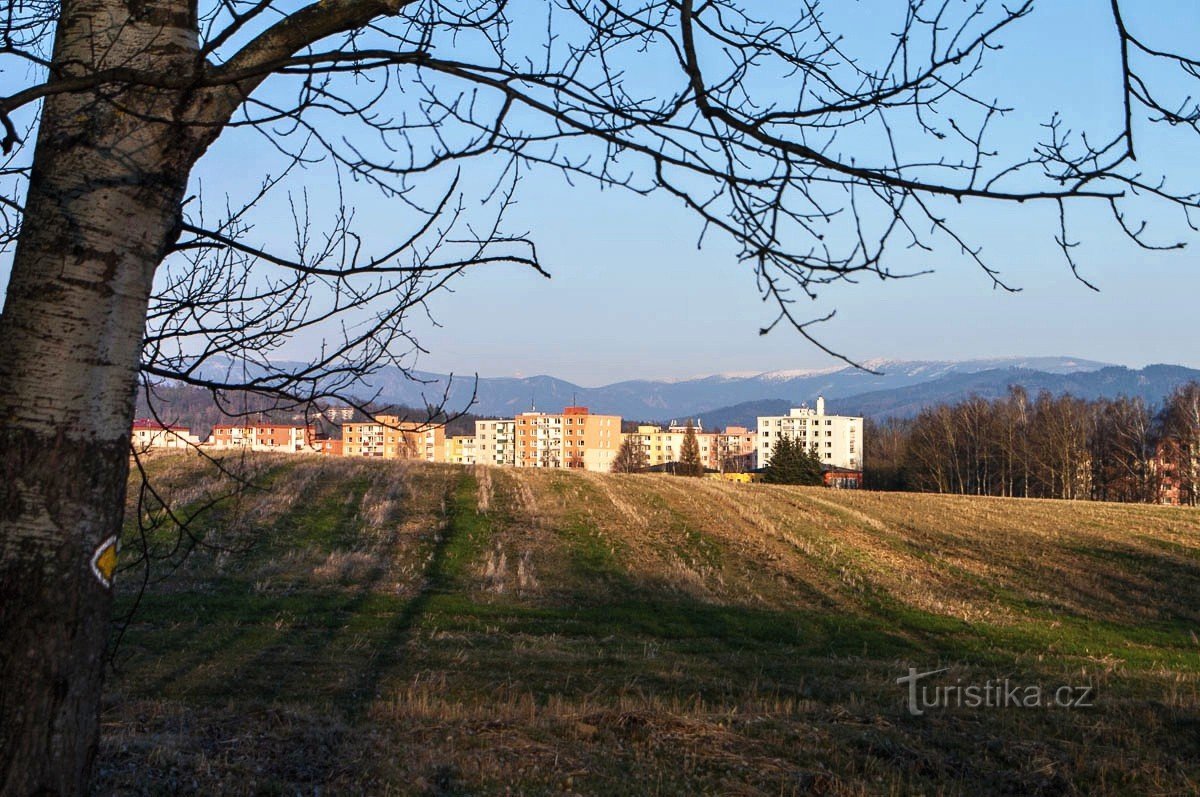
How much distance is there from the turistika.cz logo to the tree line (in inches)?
2721

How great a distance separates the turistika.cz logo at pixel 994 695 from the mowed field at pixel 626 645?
0.67ft

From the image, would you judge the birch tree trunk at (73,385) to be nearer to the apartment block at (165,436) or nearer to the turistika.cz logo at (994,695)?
the apartment block at (165,436)

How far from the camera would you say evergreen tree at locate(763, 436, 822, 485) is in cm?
7038

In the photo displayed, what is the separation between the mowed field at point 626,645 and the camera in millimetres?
5895

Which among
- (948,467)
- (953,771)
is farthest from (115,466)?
(948,467)

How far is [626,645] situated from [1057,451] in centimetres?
6945

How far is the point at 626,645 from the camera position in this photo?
13.9 m

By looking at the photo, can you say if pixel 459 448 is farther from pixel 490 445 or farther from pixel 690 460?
pixel 490 445

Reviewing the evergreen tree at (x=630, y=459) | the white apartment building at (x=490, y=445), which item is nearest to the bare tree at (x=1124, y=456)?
the evergreen tree at (x=630, y=459)

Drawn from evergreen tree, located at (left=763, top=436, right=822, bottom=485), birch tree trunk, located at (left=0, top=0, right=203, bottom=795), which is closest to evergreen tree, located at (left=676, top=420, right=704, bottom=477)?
evergreen tree, located at (left=763, top=436, right=822, bottom=485)

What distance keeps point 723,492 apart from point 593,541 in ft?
51.5

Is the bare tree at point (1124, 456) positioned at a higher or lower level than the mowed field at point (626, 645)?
higher

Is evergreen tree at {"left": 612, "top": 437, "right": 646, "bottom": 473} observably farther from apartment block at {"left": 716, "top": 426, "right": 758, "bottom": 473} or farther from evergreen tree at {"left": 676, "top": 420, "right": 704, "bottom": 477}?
evergreen tree at {"left": 676, "top": 420, "right": 704, "bottom": 477}

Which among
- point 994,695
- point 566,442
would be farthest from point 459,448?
point 994,695
